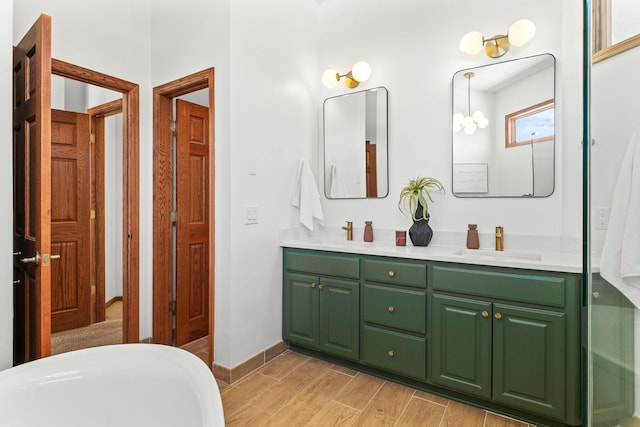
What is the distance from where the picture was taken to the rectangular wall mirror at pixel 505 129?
222cm

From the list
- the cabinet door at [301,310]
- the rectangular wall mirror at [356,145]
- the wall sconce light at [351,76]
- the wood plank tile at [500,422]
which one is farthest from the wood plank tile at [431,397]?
the wall sconce light at [351,76]

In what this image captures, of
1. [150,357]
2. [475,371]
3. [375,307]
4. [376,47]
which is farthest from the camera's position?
[376,47]

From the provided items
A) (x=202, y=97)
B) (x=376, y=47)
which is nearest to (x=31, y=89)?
(x=202, y=97)

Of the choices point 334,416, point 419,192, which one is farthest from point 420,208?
point 334,416

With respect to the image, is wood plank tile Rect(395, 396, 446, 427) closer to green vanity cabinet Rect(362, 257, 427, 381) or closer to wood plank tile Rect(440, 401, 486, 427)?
wood plank tile Rect(440, 401, 486, 427)

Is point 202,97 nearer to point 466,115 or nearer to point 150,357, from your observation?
point 466,115

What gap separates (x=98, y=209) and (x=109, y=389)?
2.58m

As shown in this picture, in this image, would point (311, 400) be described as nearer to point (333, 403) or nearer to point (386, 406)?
point (333, 403)

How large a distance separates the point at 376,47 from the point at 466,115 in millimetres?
987

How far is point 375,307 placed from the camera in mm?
2318

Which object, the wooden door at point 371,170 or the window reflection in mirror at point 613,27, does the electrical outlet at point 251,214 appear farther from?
the window reflection in mirror at point 613,27

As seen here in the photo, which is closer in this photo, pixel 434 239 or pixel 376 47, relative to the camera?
pixel 434 239

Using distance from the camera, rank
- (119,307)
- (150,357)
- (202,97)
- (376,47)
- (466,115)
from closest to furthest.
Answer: (150,357), (466,115), (376,47), (202,97), (119,307)

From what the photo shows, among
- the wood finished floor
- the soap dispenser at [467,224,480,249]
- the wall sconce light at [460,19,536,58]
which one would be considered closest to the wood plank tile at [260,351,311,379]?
the wood finished floor
